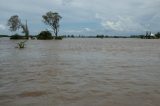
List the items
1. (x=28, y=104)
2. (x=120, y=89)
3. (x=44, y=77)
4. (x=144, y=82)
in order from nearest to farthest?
(x=28, y=104) < (x=120, y=89) < (x=144, y=82) < (x=44, y=77)

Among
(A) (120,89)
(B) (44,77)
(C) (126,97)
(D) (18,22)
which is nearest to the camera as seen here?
(C) (126,97)

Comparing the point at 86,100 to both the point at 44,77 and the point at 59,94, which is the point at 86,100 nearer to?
the point at 59,94

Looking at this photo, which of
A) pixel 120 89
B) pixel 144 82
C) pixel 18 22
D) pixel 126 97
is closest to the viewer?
pixel 126 97

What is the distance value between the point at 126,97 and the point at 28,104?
8.33ft

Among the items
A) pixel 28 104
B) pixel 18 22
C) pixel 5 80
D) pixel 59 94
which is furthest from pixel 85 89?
pixel 18 22

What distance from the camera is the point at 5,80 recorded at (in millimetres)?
9883

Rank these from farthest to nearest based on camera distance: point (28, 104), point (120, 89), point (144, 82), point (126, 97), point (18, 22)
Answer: point (18, 22)
point (144, 82)
point (120, 89)
point (126, 97)
point (28, 104)

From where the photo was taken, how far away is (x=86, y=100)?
704 centimetres

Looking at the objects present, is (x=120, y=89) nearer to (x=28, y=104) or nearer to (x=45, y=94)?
(x=45, y=94)

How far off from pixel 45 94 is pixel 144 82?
3.59 meters

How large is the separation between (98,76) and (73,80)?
1.28m

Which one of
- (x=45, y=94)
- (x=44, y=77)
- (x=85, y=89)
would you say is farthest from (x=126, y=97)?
(x=44, y=77)

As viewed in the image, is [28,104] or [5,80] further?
[5,80]

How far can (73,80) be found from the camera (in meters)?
9.88
